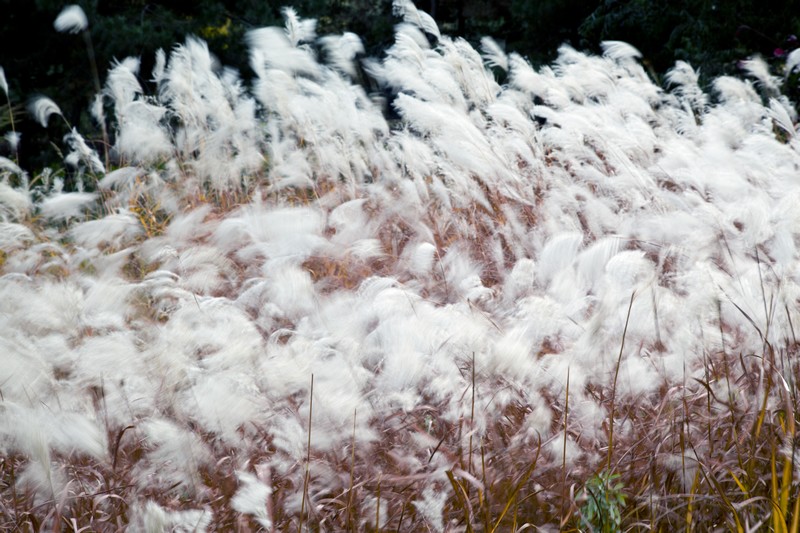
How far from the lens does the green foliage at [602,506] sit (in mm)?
1354

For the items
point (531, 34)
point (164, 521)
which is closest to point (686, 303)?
point (164, 521)

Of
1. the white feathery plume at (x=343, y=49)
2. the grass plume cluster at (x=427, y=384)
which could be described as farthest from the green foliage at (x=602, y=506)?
the white feathery plume at (x=343, y=49)

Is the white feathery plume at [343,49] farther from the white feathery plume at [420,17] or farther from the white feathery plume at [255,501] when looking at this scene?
the white feathery plume at [255,501]

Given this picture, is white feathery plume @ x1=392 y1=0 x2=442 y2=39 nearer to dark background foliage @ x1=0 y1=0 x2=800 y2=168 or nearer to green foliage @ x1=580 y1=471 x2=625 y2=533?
green foliage @ x1=580 y1=471 x2=625 y2=533

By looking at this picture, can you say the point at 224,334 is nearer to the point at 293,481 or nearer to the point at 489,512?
the point at 293,481

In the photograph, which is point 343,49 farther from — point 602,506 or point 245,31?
point 245,31

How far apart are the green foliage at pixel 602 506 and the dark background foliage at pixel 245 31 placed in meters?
6.39

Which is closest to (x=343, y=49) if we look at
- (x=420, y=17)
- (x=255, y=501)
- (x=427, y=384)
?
(x=420, y=17)

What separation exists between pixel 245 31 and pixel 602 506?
28.9 feet

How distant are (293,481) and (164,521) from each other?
0.33 m

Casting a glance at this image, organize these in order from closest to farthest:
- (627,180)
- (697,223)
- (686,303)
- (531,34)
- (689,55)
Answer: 1. (686,303)
2. (697,223)
3. (627,180)
4. (689,55)
5. (531,34)

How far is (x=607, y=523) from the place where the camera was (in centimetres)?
137

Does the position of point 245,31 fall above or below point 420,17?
below

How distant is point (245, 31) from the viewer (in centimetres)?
925
